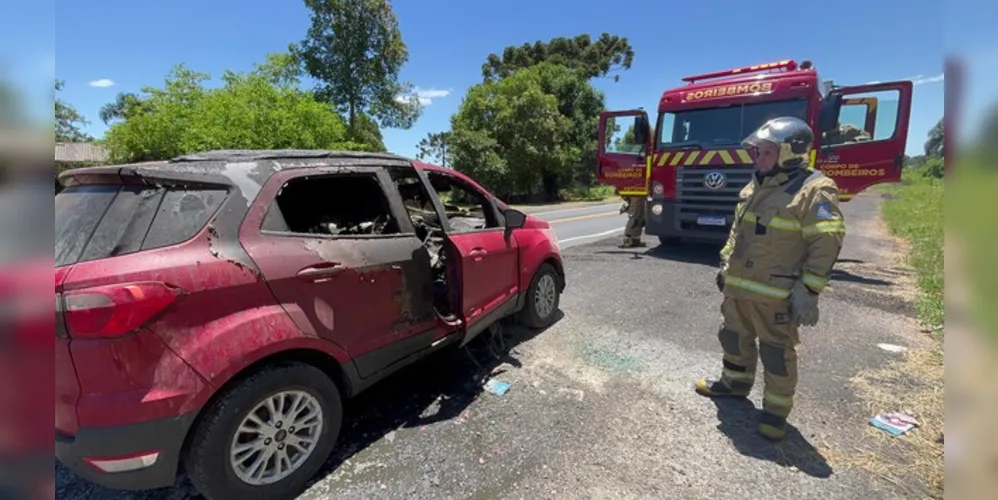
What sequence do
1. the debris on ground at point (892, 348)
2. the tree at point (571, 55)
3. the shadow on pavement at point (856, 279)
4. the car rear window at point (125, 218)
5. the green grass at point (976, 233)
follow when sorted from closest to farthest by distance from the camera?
the green grass at point (976, 233)
the car rear window at point (125, 218)
the debris on ground at point (892, 348)
the shadow on pavement at point (856, 279)
the tree at point (571, 55)

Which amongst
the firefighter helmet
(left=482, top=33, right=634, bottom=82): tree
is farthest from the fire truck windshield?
(left=482, top=33, right=634, bottom=82): tree

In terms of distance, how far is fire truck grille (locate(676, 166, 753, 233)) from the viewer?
7.23 m

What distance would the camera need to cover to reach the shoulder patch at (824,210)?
274cm

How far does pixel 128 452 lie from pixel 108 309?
603mm

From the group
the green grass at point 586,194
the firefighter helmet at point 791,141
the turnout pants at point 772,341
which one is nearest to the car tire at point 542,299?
the turnout pants at point 772,341

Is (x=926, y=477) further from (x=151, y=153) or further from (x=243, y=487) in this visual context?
(x=151, y=153)

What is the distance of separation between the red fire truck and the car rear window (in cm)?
698

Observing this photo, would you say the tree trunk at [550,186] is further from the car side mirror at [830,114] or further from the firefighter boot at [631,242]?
the car side mirror at [830,114]

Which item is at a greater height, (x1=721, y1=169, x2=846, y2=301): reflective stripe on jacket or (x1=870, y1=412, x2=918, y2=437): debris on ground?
(x1=721, y1=169, x2=846, y2=301): reflective stripe on jacket

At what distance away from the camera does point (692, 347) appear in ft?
14.3

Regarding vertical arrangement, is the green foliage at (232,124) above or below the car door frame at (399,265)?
above

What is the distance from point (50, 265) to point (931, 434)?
13.9ft

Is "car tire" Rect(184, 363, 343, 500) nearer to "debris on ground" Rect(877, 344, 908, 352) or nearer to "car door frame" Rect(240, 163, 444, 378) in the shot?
"car door frame" Rect(240, 163, 444, 378)

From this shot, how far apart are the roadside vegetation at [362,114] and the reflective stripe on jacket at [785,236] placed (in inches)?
644
